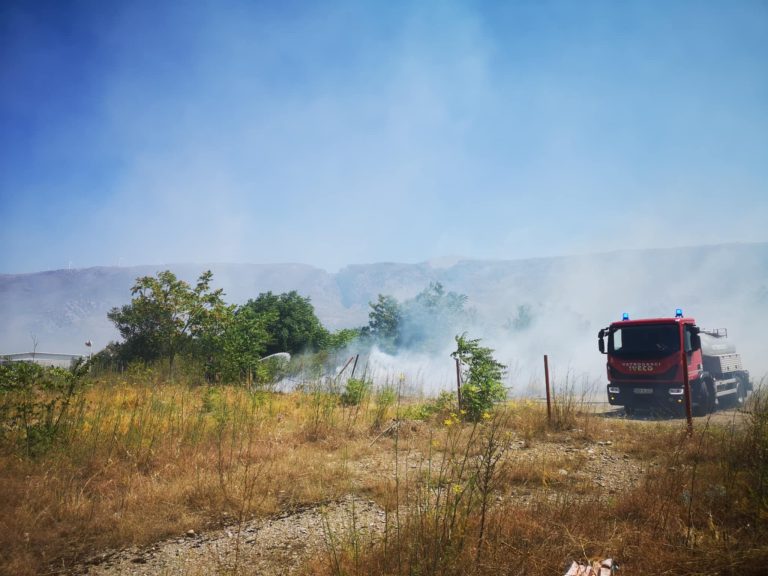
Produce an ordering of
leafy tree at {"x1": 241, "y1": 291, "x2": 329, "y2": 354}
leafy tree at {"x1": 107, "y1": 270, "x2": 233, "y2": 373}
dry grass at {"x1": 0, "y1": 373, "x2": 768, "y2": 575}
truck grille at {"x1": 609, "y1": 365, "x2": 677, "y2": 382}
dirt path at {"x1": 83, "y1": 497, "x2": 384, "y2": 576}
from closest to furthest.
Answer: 1. dry grass at {"x1": 0, "y1": 373, "x2": 768, "y2": 575}
2. dirt path at {"x1": 83, "y1": 497, "x2": 384, "y2": 576}
3. truck grille at {"x1": 609, "y1": 365, "x2": 677, "y2": 382}
4. leafy tree at {"x1": 107, "y1": 270, "x2": 233, "y2": 373}
5. leafy tree at {"x1": 241, "y1": 291, "x2": 329, "y2": 354}

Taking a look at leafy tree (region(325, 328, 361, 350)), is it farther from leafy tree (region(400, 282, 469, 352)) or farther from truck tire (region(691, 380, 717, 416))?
truck tire (region(691, 380, 717, 416))

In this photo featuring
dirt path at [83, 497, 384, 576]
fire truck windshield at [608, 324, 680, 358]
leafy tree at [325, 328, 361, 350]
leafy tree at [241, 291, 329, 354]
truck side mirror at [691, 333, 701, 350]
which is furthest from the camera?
leafy tree at [325, 328, 361, 350]

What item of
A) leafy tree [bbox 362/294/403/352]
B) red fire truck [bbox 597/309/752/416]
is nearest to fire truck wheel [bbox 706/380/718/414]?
red fire truck [bbox 597/309/752/416]

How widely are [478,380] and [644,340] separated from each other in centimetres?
615

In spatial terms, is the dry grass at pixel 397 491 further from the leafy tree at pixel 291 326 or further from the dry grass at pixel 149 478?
the leafy tree at pixel 291 326

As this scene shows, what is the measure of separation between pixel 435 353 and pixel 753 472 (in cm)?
3636

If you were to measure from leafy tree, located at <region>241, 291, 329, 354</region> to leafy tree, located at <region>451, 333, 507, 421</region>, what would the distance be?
21.0 m

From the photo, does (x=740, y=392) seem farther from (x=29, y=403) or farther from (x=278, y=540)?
(x=29, y=403)

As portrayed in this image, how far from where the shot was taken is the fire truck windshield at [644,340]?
11.6 m

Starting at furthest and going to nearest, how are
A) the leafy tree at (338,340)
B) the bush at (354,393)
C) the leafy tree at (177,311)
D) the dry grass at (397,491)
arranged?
1. the leafy tree at (338,340)
2. the leafy tree at (177,311)
3. the bush at (354,393)
4. the dry grass at (397,491)

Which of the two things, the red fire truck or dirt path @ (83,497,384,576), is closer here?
dirt path @ (83,497,384,576)

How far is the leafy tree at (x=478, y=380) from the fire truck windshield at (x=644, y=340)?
5.29 meters

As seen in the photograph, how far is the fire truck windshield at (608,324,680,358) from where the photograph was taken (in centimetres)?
1156

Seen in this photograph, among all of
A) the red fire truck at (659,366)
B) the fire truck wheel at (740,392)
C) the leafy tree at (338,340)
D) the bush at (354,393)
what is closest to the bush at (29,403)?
the bush at (354,393)
